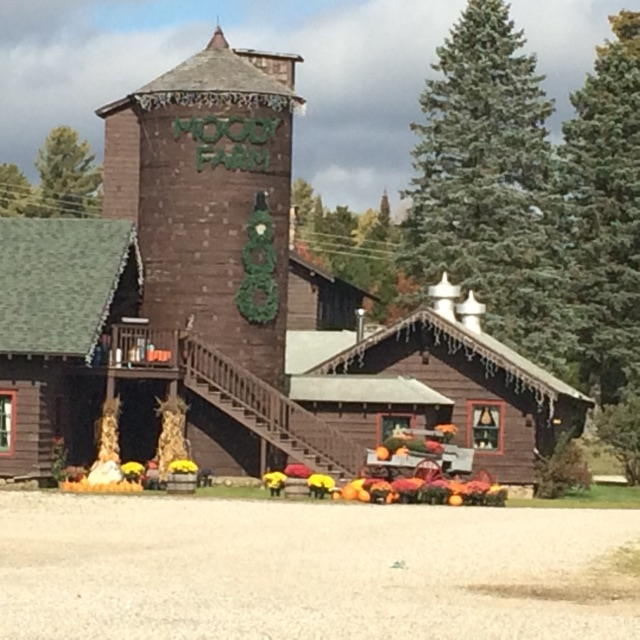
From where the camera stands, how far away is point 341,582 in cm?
2145

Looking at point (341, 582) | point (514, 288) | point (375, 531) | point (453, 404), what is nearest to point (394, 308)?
point (514, 288)

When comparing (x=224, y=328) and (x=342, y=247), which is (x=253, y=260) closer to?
(x=224, y=328)

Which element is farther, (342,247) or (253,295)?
(342,247)

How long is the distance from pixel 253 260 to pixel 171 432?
4829mm

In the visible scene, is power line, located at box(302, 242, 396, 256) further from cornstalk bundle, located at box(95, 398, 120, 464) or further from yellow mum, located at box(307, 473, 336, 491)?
yellow mum, located at box(307, 473, 336, 491)

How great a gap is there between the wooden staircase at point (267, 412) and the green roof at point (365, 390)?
1524 millimetres

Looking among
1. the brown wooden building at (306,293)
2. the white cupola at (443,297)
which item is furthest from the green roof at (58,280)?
the brown wooden building at (306,293)

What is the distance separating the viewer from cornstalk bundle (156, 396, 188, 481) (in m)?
Answer: 43.0

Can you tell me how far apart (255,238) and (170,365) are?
4.06 m

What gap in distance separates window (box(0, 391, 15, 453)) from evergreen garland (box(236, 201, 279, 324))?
6863mm

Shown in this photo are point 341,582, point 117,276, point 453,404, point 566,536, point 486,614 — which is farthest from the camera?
point 453,404

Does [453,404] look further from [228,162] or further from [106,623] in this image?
[106,623]

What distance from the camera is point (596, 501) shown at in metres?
44.2

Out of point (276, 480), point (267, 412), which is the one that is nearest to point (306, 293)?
point (267, 412)
